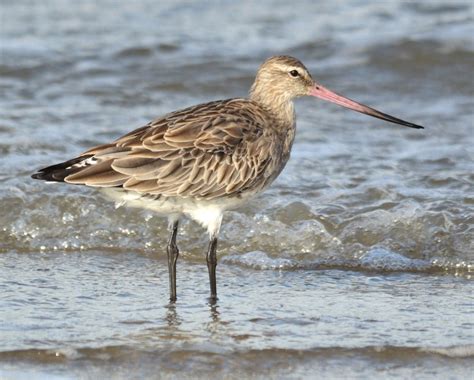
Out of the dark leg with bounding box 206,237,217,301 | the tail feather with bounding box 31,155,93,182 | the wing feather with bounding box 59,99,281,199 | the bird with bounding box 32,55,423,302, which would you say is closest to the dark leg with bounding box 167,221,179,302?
the bird with bounding box 32,55,423,302

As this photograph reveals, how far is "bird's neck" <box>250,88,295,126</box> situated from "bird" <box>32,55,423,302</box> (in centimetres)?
27

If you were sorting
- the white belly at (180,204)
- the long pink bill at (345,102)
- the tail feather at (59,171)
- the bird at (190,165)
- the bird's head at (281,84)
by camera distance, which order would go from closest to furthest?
the tail feather at (59,171) → the bird at (190,165) → the white belly at (180,204) → the long pink bill at (345,102) → the bird's head at (281,84)

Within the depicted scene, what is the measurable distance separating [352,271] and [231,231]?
124 cm

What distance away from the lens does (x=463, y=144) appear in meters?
11.9

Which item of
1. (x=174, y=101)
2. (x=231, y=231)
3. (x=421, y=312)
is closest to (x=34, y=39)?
(x=174, y=101)

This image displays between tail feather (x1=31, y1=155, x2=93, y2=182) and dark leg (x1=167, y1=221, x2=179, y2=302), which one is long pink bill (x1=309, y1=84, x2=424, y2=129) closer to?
dark leg (x1=167, y1=221, x2=179, y2=302)

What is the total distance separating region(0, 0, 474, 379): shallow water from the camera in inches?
280

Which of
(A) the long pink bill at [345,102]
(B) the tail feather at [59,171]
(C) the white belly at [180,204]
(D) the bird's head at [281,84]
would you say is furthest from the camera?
(D) the bird's head at [281,84]

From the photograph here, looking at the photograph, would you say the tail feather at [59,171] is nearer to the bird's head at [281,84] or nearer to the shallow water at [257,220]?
the shallow water at [257,220]

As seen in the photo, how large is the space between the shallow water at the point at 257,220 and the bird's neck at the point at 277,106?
1106 mm

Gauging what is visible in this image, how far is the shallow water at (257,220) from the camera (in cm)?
712

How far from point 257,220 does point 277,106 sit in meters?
1.21

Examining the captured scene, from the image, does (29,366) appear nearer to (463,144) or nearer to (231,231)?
(231,231)

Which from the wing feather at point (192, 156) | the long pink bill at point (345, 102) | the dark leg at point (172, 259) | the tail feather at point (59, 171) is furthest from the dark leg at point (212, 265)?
the long pink bill at point (345, 102)
